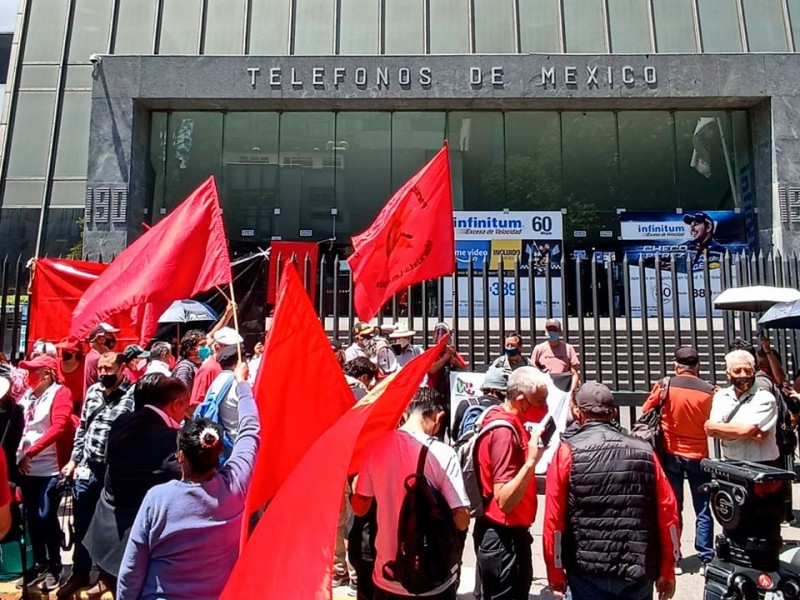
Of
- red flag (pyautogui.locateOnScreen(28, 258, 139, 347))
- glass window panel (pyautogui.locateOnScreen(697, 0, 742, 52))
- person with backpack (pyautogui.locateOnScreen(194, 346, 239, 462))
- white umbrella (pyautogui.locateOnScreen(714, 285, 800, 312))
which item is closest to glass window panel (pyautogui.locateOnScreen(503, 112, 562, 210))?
glass window panel (pyautogui.locateOnScreen(697, 0, 742, 52))

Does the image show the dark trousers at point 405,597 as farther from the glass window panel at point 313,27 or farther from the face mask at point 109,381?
the glass window panel at point 313,27

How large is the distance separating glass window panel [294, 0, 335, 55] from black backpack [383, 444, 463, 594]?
54.0 ft

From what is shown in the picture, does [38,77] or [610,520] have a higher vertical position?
[38,77]

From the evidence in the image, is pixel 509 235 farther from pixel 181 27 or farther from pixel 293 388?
pixel 293 388

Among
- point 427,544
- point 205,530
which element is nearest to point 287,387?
point 205,530

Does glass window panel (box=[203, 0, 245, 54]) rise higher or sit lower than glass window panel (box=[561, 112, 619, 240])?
higher

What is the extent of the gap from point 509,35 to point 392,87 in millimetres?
4029

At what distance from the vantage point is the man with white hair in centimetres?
484

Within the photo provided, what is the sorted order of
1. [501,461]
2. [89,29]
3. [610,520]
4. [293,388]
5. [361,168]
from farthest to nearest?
[89,29], [361,168], [501,461], [293,388], [610,520]

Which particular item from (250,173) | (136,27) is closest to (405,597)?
(250,173)

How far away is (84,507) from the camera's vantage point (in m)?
4.73

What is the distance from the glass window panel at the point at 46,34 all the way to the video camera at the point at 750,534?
21.0m

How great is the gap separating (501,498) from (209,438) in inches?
61.3

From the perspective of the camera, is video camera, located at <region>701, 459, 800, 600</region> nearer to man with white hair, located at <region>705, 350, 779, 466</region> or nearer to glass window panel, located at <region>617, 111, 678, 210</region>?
man with white hair, located at <region>705, 350, 779, 466</region>
